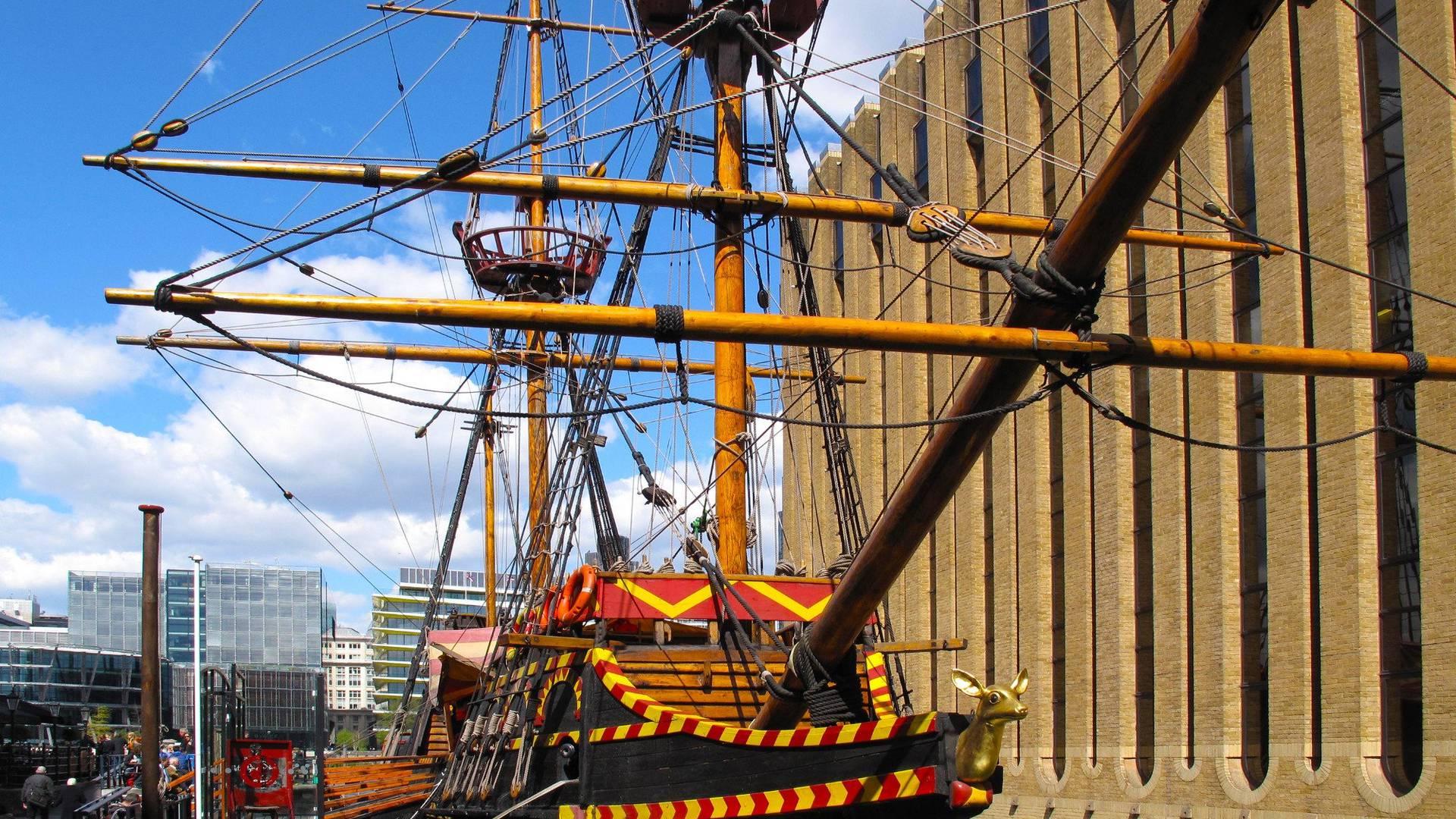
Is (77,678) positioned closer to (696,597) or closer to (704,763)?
(696,597)

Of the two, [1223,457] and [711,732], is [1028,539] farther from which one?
[711,732]

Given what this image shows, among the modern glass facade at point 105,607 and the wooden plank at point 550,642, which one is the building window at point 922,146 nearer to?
the wooden plank at point 550,642

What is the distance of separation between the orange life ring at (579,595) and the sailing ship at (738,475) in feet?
0.06

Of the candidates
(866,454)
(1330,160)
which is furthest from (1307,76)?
(866,454)

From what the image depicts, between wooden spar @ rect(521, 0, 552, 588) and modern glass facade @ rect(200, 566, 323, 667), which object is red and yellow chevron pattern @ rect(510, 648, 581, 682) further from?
modern glass facade @ rect(200, 566, 323, 667)

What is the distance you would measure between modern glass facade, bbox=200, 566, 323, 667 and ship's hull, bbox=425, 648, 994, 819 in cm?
11544

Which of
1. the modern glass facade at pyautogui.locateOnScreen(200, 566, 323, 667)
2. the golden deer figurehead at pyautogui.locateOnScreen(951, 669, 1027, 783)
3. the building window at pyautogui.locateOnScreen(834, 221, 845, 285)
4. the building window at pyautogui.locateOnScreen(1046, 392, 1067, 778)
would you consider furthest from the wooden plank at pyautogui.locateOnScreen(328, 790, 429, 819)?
the modern glass facade at pyautogui.locateOnScreen(200, 566, 323, 667)

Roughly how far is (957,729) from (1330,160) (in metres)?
13.7

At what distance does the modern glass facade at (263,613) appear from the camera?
121m

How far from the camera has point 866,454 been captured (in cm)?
3531

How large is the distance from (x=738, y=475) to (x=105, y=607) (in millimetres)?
150219

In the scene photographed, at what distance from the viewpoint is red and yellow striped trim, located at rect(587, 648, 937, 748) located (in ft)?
29.0

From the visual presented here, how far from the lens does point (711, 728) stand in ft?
31.1

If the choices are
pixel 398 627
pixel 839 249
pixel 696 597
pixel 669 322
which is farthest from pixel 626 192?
pixel 398 627
